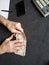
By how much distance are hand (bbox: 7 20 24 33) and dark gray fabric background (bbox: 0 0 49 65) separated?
30 millimetres

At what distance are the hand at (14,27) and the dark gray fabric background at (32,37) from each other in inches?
1.2

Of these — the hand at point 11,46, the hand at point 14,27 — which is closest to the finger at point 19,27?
the hand at point 14,27

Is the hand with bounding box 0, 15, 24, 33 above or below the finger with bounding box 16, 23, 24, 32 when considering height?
below

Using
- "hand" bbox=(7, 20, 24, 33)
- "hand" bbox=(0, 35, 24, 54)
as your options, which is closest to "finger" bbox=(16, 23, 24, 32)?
"hand" bbox=(7, 20, 24, 33)

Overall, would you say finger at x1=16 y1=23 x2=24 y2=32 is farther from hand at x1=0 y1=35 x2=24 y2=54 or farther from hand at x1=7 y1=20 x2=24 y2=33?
hand at x1=0 y1=35 x2=24 y2=54

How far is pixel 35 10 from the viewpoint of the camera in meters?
1.13

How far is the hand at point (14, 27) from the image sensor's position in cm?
105

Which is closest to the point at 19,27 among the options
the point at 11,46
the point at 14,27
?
the point at 14,27

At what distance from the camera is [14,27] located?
3.52 ft

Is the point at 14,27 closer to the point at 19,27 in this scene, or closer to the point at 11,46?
the point at 19,27

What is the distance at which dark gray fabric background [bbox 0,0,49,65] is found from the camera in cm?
96

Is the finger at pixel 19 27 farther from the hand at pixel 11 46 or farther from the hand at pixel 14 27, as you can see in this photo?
the hand at pixel 11 46

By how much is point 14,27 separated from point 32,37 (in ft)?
0.43

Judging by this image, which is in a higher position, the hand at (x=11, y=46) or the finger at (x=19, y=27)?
the finger at (x=19, y=27)
